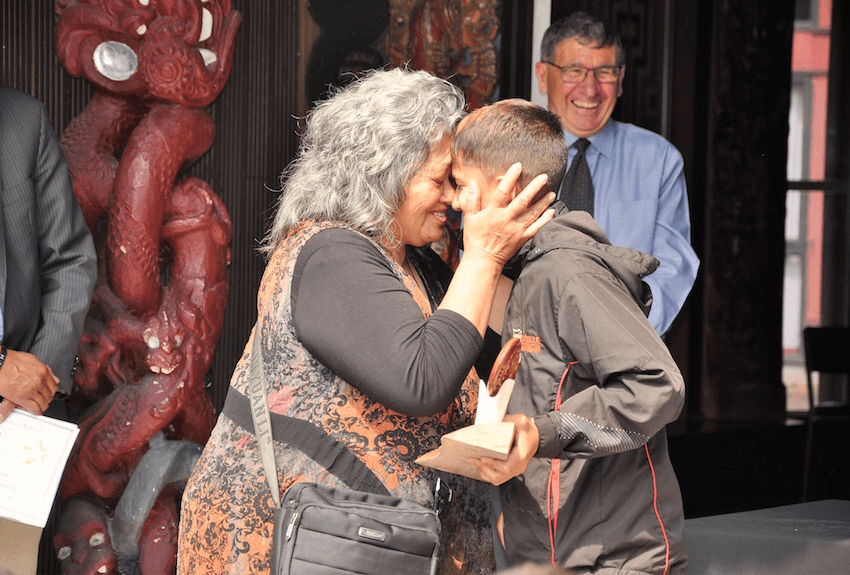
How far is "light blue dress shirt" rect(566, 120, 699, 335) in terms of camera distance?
3.50 metres

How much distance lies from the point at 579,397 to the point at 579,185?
2.10 m

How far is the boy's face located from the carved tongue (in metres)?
0.30

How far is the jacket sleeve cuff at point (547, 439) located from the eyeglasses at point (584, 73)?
228 cm

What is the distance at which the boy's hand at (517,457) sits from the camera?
1641mm

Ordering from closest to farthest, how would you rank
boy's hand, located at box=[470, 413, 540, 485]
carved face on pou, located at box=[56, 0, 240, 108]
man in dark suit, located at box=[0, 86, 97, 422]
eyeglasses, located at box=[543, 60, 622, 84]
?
1. boy's hand, located at box=[470, 413, 540, 485]
2. man in dark suit, located at box=[0, 86, 97, 422]
3. carved face on pou, located at box=[56, 0, 240, 108]
4. eyeglasses, located at box=[543, 60, 622, 84]

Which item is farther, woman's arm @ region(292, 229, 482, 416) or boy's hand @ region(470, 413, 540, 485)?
woman's arm @ region(292, 229, 482, 416)

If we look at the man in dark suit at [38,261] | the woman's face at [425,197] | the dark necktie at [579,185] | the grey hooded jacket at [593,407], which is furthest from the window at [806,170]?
the grey hooded jacket at [593,407]

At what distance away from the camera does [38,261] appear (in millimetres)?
3033

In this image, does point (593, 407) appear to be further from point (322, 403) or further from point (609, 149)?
point (609, 149)

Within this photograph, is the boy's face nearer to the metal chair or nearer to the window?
the metal chair

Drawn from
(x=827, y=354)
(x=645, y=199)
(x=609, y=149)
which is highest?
(x=609, y=149)

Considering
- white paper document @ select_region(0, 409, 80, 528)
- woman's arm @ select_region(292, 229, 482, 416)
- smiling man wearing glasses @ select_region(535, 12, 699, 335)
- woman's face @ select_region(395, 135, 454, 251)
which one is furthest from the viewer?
smiling man wearing glasses @ select_region(535, 12, 699, 335)

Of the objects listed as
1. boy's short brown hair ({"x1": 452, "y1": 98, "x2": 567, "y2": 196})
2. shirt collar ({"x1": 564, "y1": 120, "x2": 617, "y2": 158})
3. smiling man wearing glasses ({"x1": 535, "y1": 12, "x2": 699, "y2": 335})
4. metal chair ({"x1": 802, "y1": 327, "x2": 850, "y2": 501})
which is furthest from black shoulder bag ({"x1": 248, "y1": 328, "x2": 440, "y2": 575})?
metal chair ({"x1": 802, "y1": 327, "x2": 850, "y2": 501})

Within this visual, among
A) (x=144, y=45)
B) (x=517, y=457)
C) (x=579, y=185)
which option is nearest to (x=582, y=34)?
(x=579, y=185)
